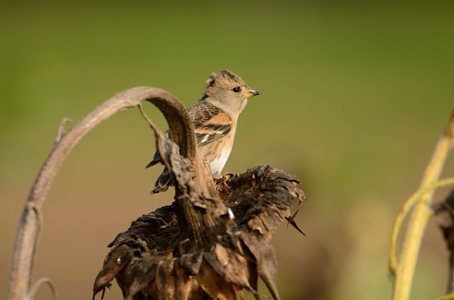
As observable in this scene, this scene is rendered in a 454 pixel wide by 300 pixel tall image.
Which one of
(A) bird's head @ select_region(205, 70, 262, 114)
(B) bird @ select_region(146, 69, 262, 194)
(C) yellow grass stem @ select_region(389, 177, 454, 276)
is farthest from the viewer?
(A) bird's head @ select_region(205, 70, 262, 114)

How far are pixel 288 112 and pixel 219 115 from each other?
42.7 feet

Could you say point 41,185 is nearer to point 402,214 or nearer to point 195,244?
point 195,244

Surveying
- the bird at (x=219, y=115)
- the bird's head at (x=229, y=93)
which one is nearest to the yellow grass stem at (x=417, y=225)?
the bird at (x=219, y=115)

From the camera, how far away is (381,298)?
3.10 metres

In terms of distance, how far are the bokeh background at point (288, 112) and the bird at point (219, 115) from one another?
39cm

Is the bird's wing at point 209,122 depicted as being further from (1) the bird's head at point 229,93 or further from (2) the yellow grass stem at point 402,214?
(2) the yellow grass stem at point 402,214

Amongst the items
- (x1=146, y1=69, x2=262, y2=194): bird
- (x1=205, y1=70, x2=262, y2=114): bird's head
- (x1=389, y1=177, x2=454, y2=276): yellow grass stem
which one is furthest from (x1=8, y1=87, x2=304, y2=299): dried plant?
(x1=205, y1=70, x2=262, y2=114): bird's head

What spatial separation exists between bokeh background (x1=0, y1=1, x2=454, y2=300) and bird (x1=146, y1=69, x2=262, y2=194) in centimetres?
39

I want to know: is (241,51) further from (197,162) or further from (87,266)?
(197,162)

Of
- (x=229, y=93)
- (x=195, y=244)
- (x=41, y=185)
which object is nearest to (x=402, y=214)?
(x=195, y=244)

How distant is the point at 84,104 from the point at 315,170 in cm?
1437

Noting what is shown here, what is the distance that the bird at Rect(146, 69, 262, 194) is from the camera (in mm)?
4809

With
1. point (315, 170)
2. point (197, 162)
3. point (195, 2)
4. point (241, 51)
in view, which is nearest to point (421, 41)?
point (241, 51)

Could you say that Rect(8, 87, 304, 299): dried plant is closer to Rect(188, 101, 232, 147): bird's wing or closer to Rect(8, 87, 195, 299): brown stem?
Rect(8, 87, 195, 299): brown stem
